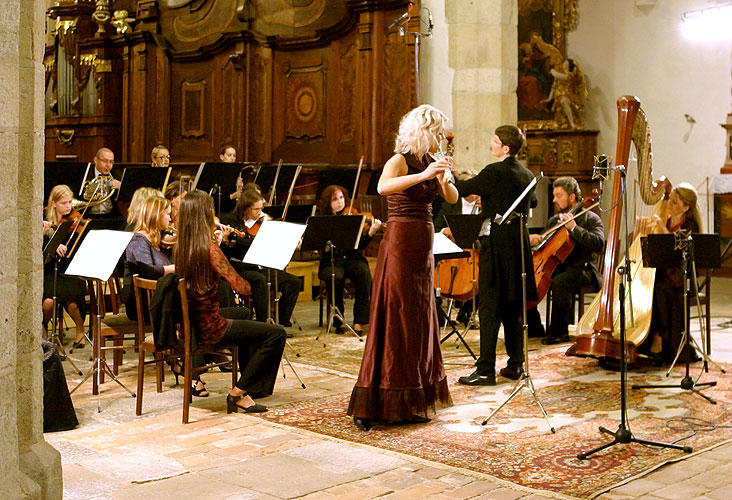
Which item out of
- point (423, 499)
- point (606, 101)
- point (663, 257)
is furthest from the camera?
point (606, 101)

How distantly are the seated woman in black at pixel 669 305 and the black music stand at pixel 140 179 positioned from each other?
415cm

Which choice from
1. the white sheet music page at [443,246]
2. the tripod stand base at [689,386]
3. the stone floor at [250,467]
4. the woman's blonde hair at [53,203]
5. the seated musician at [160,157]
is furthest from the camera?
the seated musician at [160,157]

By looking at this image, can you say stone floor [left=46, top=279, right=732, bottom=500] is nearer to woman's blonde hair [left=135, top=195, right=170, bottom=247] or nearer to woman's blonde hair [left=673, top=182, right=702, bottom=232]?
woman's blonde hair [left=135, top=195, right=170, bottom=247]

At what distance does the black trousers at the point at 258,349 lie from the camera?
18.5 feet

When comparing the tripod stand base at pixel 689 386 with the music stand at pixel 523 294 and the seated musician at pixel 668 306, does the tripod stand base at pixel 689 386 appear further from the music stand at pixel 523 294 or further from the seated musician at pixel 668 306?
the music stand at pixel 523 294

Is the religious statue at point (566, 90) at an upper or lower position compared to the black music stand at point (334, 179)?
upper

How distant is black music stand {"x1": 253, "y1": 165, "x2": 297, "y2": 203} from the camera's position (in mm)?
9203

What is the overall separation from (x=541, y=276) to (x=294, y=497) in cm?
399

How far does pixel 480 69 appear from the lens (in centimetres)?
1070

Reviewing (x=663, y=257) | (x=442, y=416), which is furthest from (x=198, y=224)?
(x=663, y=257)

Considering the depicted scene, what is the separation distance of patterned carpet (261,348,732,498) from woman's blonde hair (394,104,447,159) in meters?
1.49

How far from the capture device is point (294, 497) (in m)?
4.17

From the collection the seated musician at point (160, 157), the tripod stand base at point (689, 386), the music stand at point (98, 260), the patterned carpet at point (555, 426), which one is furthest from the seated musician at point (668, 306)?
the seated musician at point (160, 157)

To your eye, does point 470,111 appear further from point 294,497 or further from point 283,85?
point 294,497
